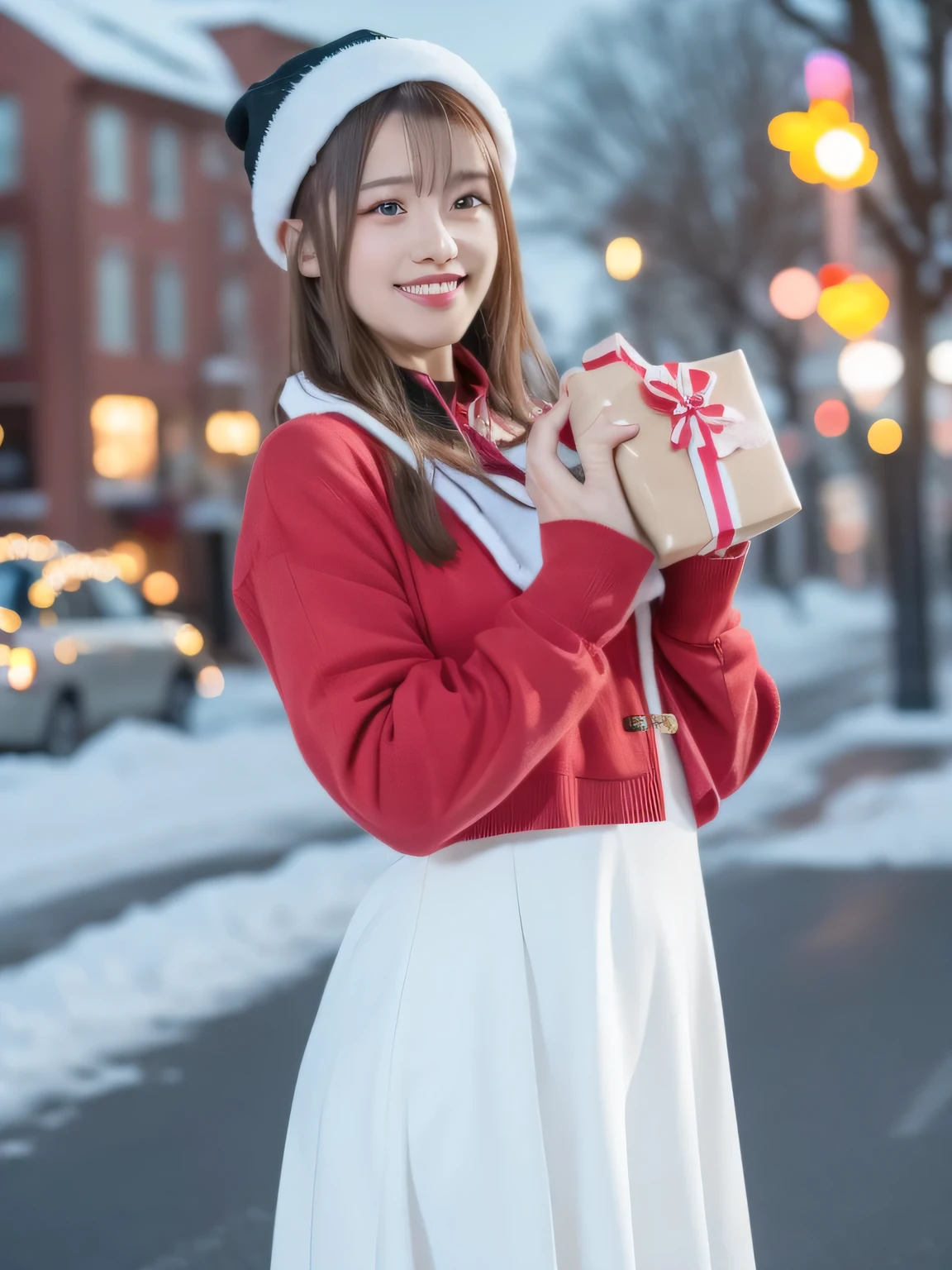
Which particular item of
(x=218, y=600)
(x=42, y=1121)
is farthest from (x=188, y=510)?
(x=42, y=1121)

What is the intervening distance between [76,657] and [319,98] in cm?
955

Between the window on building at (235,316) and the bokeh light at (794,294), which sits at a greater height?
the window on building at (235,316)

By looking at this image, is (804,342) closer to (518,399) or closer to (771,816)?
(771,816)

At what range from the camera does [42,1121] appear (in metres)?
3.82

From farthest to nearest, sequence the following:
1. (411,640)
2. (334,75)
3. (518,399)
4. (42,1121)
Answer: (42,1121)
(518,399)
(334,75)
(411,640)

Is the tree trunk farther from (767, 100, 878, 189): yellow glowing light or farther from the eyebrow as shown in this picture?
the eyebrow

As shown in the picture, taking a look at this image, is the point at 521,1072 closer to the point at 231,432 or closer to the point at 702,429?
the point at 702,429

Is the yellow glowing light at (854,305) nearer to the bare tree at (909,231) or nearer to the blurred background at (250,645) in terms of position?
the blurred background at (250,645)

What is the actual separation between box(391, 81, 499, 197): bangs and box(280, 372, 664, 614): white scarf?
0.84 feet

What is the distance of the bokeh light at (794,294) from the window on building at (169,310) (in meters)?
15.2

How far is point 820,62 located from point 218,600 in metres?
17.1

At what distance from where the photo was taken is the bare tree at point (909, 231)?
32.6ft

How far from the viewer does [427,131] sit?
163 cm

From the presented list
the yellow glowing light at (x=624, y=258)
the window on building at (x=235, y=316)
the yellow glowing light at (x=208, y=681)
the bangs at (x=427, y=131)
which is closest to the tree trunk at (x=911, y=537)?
the yellow glowing light at (x=624, y=258)
